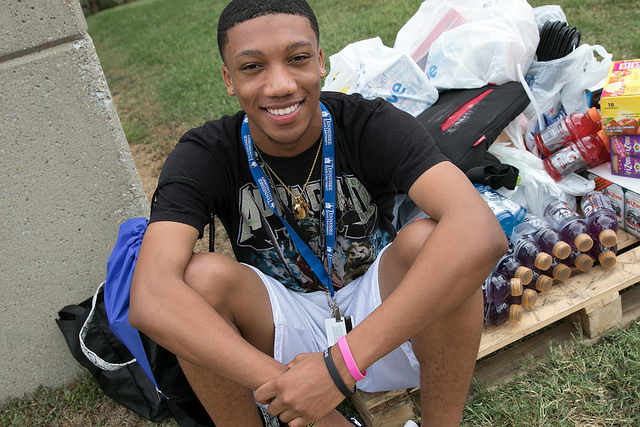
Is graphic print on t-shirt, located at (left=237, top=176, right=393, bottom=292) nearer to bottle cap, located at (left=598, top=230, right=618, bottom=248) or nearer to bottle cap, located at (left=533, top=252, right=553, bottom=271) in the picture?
bottle cap, located at (left=533, top=252, right=553, bottom=271)

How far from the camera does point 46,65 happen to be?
238 centimetres

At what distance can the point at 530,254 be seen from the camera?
2605 mm

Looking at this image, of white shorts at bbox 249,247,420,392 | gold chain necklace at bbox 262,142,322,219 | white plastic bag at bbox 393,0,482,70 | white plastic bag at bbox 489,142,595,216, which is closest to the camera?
white shorts at bbox 249,247,420,392

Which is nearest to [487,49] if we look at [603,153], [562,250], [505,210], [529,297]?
[603,153]

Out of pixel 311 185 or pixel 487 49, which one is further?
pixel 487 49

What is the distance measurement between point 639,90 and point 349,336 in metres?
2.07

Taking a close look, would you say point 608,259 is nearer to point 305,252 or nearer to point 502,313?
point 502,313

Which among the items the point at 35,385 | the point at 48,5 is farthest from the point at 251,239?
the point at 35,385

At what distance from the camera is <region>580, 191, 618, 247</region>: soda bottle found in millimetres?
2562

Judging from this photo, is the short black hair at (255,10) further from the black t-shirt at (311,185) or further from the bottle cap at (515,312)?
the bottle cap at (515,312)

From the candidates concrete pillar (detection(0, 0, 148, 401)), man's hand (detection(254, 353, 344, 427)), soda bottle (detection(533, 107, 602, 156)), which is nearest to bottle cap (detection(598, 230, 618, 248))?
soda bottle (detection(533, 107, 602, 156))

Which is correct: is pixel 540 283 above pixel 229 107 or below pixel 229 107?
below

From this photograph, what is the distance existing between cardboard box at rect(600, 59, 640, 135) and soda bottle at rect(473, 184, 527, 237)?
705 mm

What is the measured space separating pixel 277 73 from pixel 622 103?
187cm
